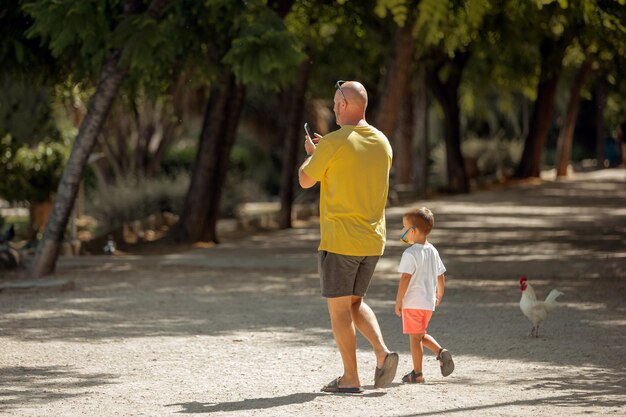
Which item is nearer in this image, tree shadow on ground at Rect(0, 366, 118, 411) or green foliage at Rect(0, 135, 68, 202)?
tree shadow on ground at Rect(0, 366, 118, 411)

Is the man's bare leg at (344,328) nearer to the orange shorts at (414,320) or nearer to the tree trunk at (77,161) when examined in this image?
the orange shorts at (414,320)

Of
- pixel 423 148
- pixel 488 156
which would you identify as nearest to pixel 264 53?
pixel 423 148

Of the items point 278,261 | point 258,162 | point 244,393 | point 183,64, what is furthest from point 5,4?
point 258,162

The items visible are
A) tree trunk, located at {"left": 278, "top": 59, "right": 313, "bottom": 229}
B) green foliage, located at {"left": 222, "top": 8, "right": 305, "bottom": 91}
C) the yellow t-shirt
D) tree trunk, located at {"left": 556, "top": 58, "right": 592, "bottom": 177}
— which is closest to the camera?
the yellow t-shirt

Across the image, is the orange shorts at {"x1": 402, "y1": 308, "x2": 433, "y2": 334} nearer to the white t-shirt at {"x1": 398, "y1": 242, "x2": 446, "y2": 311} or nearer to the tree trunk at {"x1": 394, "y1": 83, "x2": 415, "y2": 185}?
the white t-shirt at {"x1": 398, "y1": 242, "x2": 446, "y2": 311}

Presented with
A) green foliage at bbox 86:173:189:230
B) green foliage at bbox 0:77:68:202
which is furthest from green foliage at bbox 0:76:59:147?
green foliage at bbox 86:173:189:230

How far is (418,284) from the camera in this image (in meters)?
8.88

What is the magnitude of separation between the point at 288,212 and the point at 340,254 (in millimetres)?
16904

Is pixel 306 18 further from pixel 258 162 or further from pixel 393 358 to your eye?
pixel 258 162

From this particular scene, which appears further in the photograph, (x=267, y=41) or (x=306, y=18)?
(x=306, y=18)

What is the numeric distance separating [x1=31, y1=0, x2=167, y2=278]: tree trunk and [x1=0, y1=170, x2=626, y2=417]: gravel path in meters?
0.57

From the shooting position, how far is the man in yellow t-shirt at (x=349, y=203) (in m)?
8.25

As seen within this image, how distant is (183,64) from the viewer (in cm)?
1670

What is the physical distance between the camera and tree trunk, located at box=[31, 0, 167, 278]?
52.9 ft
